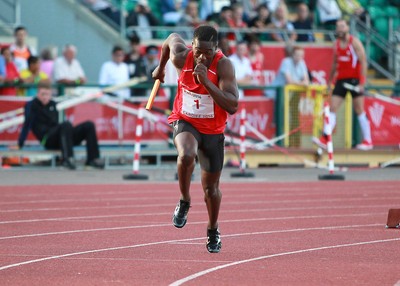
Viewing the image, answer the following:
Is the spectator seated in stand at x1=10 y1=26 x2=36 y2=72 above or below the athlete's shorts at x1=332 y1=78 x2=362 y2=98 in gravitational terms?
above

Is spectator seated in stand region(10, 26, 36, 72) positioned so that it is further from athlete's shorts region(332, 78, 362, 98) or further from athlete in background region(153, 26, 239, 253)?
athlete in background region(153, 26, 239, 253)

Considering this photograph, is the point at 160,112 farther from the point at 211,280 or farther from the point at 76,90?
the point at 211,280

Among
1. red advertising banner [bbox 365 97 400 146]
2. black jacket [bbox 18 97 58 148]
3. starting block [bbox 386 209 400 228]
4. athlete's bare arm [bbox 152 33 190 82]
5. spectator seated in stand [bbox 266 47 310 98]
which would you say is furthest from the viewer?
spectator seated in stand [bbox 266 47 310 98]

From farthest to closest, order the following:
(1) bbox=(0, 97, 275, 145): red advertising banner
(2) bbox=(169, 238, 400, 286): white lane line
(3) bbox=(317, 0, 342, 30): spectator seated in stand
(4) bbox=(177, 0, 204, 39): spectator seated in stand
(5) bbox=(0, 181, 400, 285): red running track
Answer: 1. (3) bbox=(317, 0, 342, 30): spectator seated in stand
2. (4) bbox=(177, 0, 204, 39): spectator seated in stand
3. (1) bbox=(0, 97, 275, 145): red advertising banner
4. (5) bbox=(0, 181, 400, 285): red running track
5. (2) bbox=(169, 238, 400, 286): white lane line

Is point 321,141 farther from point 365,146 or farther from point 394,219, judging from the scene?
point 394,219

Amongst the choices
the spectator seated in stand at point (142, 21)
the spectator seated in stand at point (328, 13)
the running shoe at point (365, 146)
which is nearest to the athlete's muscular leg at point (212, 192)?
the running shoe at point (365, 146)

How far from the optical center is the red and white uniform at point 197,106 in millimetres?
9242

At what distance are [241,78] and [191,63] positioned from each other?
13.0m

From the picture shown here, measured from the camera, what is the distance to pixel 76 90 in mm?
20906

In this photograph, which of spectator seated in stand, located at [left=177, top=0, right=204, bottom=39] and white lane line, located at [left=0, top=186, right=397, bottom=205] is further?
spectator seated in stand, located at [left=177, top=0, right=204, bottom=39]

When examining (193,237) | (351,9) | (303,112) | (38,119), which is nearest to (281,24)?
(351,9)

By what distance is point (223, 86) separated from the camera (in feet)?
29.7

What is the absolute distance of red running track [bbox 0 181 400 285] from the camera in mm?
7875

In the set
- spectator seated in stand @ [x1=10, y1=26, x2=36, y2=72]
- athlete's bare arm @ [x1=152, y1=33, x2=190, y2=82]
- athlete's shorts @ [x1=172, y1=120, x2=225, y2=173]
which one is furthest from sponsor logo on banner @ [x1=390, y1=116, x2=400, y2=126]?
athlete's shorts @ [x1=172, y1=120, x2=225, y2=173]
